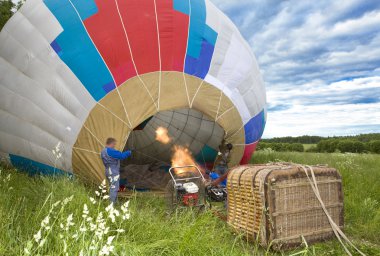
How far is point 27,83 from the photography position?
24.5 feet

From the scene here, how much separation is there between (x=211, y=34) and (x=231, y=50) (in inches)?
24.2

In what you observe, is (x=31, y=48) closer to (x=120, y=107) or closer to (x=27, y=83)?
(x=27, y=83)

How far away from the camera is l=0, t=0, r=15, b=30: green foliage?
36.0 ft

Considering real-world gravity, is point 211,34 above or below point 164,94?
above

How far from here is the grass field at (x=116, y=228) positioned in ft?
9.82

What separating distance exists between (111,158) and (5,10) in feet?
23.6

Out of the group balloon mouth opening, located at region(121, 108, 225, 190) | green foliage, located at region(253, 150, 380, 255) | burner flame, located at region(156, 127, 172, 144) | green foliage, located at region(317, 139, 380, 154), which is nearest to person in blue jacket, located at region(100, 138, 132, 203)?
balloon mouth opening, located at region(121, 108, 225, 190)

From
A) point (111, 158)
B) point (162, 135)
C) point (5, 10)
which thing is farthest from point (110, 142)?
point (5, 10)

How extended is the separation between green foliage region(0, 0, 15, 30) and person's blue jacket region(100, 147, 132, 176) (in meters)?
6.77

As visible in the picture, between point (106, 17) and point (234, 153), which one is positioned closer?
point (106, 17)

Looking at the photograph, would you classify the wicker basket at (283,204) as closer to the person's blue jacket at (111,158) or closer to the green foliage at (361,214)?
the green foliage at (361,214)

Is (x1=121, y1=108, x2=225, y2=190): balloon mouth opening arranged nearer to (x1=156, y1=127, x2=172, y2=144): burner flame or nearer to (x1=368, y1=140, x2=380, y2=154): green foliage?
(x1=156, y1=127, x2=172, y2=144): burner flame

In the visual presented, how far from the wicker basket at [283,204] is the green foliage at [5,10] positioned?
29.5 feet

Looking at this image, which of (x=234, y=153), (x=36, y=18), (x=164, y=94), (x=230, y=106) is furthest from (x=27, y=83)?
(x=234, y=153)
